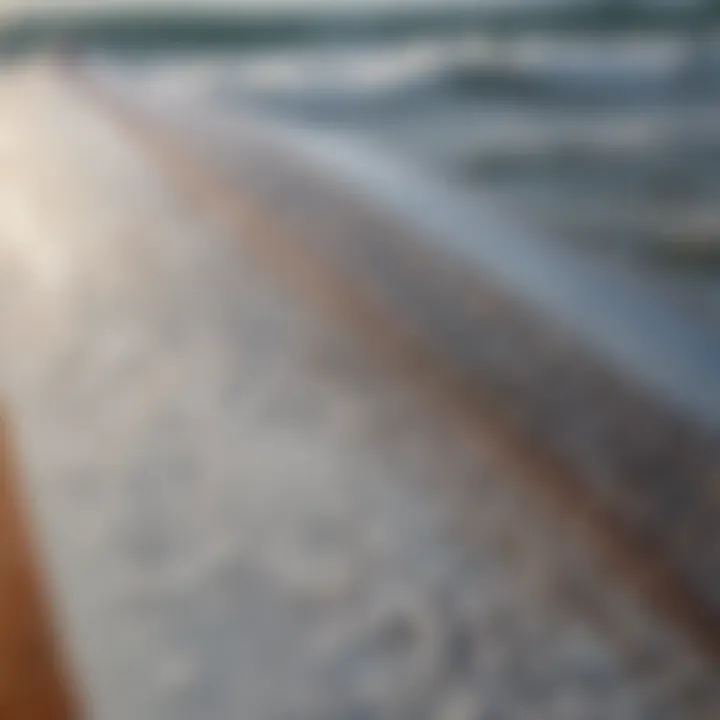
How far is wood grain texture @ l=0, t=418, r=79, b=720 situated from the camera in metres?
0.52

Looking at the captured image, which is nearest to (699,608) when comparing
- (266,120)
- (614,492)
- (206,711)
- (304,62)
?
(614,492)

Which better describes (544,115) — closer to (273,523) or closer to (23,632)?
(273,523)

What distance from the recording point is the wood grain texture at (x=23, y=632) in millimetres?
515

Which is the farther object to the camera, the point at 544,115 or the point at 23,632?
the point at 544,115

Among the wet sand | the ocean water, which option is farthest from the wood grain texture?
the ocean water

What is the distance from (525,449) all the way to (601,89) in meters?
0.61

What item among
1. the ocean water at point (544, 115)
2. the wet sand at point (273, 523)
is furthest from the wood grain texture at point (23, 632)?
Answer: the ocean water at point (544, 115)

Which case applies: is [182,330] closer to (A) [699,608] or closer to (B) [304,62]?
(A) [699,608]

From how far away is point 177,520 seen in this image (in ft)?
2.02

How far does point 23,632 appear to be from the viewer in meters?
0.55

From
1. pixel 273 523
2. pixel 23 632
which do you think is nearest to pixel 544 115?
pixel 273 523

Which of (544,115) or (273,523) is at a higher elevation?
(544,115)

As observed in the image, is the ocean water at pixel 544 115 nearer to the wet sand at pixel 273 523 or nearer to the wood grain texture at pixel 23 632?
the wet sand at pixel 273 523

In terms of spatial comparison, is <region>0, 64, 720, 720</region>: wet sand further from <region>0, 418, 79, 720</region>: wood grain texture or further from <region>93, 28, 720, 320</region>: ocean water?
<region>93, 28, 720, 320</region>: ocean water
